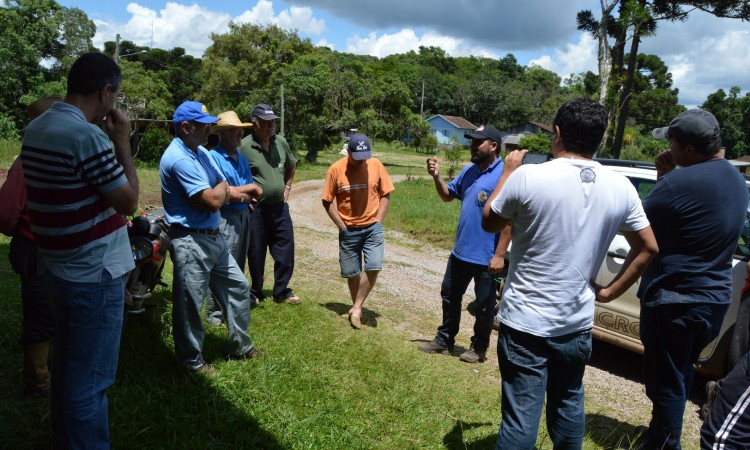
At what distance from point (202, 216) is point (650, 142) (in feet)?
174

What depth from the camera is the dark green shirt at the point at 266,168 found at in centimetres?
549

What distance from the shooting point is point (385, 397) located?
382 cm

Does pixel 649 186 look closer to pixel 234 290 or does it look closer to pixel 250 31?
pixel 234 290

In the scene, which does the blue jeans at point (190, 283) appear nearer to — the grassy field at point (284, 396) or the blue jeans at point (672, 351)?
the grassy field at point (284, 396)

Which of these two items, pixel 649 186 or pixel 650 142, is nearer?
pixel 649 186

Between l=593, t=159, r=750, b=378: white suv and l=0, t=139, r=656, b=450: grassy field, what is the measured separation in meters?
1.17

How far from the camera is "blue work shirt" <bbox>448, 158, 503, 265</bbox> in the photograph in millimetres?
4660

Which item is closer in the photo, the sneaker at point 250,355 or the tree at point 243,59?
the sneaker at point 250,355

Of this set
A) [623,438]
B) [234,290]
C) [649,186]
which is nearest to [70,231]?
[234,290]

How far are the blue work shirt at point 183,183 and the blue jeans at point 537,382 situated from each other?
2069 mm

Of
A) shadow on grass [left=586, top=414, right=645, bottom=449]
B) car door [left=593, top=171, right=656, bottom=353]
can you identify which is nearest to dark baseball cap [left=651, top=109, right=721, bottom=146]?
car door [left=593, top=171, right=656, bottom=353]

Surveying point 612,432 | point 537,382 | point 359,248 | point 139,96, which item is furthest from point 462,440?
point 139,96

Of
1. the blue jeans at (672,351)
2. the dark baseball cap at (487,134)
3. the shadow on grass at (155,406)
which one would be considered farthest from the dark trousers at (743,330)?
the shadow on grass at (155,406)

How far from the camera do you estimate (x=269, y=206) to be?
5633 millimetres
